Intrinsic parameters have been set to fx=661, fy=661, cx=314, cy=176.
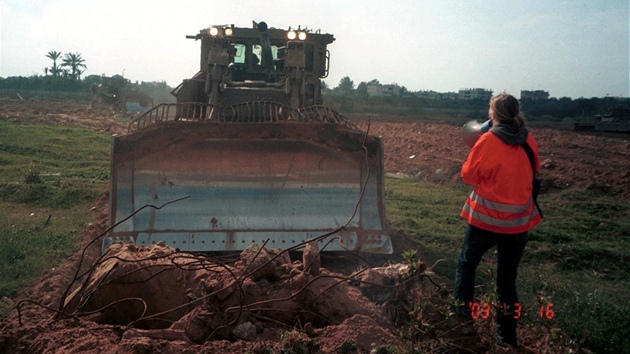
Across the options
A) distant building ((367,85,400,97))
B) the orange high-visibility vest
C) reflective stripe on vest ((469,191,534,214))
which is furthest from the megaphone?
distant building ((367,85,400,97))

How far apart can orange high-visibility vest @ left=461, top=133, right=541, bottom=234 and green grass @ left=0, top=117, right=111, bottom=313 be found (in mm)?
3899

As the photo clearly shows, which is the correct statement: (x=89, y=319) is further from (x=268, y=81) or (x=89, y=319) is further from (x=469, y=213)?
(x=268, y=81)

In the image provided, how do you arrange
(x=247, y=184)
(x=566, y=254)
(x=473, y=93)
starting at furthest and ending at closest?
(x=473, y=93) < (x=566, y=254) < (x=247, y=184)

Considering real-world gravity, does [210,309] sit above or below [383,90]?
below

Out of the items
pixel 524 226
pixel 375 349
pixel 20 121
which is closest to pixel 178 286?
pixel 375 349

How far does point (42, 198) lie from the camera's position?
1040cm

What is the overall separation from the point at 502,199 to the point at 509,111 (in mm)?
632

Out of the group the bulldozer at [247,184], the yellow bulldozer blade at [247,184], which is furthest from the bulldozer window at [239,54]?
the yellow bulldozer blade at [247,184]

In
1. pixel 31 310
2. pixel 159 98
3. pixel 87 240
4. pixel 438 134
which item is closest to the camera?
pixel 31 310

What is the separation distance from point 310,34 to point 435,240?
3952 millimetres

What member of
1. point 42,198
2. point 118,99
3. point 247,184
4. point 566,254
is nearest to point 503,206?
point 247,184

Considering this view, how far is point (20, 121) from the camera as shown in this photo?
25.6 metres
